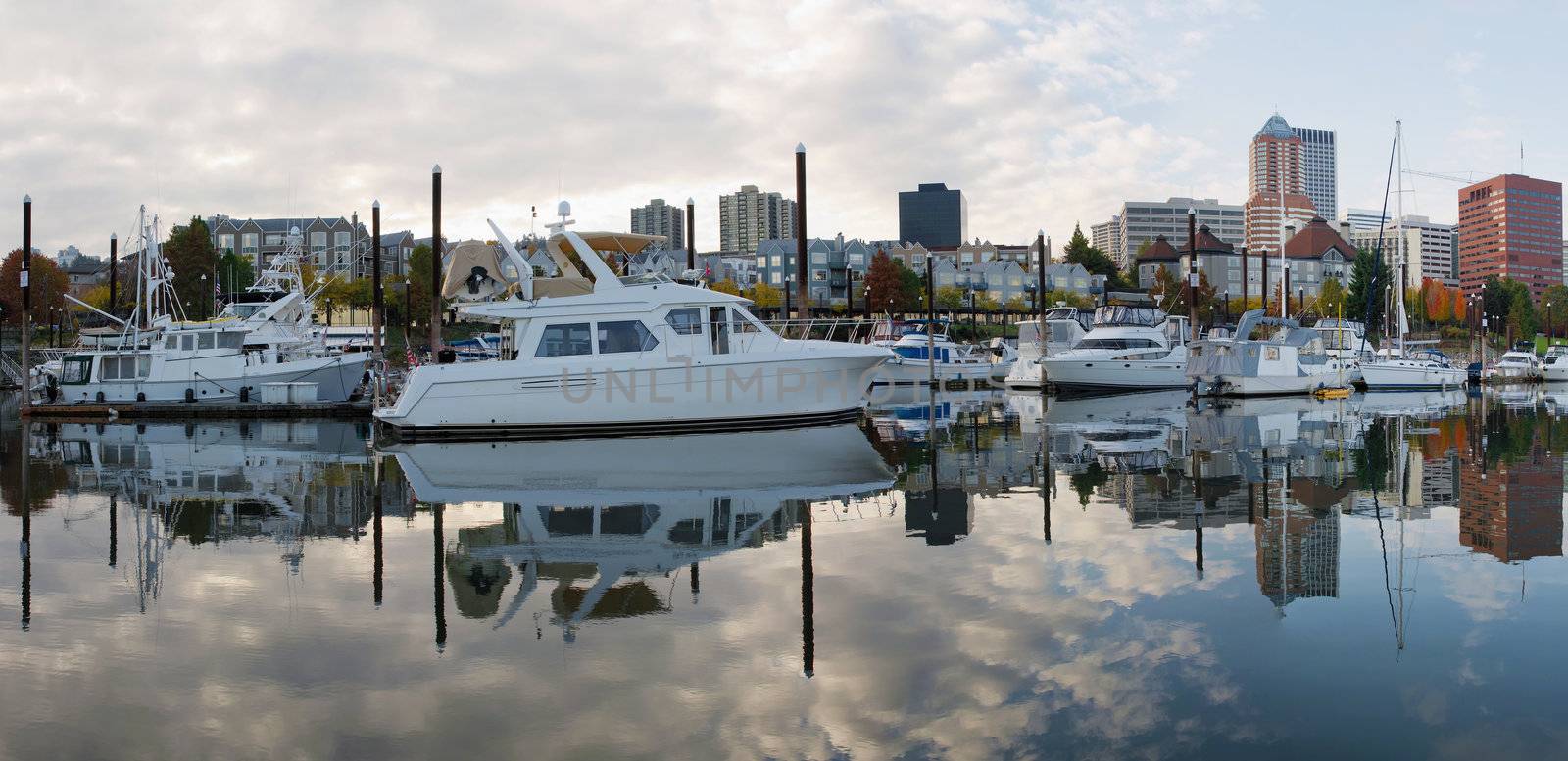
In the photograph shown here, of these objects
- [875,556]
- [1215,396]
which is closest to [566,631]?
[875,556]

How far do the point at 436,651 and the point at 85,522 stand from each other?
748 cm

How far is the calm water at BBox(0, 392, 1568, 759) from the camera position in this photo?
16.5ft

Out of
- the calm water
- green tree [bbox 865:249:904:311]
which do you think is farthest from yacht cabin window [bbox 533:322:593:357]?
green tree [bbox 865:249:904:311]

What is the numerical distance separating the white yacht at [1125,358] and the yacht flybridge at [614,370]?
20.6 metres

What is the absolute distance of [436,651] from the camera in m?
6.38

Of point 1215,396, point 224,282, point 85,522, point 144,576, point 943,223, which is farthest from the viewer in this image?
point 943,223

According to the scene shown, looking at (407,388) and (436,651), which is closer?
(436,651)

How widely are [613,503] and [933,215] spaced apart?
187 m

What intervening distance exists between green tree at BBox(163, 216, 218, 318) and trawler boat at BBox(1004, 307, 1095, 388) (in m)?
52.4

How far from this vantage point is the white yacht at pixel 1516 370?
61925 millimetres

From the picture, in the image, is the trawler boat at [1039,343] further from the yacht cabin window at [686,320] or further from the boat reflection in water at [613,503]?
the boat reflection in water at [613,503]

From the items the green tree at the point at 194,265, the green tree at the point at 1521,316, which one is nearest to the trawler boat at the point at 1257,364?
the green tree at the point at 194,265

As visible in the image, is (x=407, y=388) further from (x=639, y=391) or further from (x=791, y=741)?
(x=791, y=741)

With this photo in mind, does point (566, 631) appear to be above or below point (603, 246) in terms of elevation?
below
